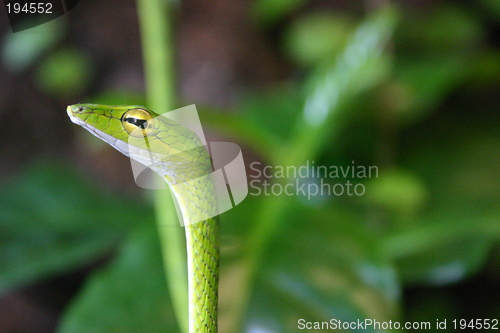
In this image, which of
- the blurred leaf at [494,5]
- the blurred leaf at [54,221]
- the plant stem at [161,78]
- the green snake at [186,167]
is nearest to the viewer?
the green snake at [186,167]

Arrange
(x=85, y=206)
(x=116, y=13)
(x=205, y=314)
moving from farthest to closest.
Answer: (x=116, y=13)
(x=85, y=206)
(x=205, y=314)

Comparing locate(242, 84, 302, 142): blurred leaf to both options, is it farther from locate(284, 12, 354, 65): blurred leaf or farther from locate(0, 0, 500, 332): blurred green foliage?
locate(284, 12, 354, 65): blurred leaf

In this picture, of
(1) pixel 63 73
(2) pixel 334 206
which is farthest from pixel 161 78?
(1) pixel 63 73

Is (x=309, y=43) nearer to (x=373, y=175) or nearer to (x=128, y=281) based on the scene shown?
(x=373, y=175)

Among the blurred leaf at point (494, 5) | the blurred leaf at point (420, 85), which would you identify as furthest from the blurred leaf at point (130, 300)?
the blurred leaf at point (494, 5)

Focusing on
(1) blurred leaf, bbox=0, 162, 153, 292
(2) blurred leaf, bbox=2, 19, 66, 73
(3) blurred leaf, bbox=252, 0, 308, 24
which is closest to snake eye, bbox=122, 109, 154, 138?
(1) blurred leaf, bbox=0, 162, 153, 292

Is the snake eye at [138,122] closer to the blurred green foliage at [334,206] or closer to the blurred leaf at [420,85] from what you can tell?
the blurred green foliage at [334,206]

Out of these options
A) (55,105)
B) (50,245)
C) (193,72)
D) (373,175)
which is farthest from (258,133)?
(55,105)
